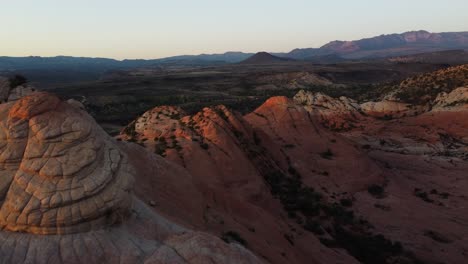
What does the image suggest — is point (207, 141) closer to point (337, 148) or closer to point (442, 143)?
point (337, 148)

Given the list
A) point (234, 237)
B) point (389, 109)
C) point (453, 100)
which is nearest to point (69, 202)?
point (234, 237)

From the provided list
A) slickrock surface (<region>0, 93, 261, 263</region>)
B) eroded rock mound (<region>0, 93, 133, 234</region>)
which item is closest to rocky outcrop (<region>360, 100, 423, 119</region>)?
slickrock surface (<region>0, 93, 261, 263</region>)

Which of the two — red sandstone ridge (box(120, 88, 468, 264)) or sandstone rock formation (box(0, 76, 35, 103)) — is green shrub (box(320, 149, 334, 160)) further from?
sandstone rock formation (box(0, 76, 35, 103))

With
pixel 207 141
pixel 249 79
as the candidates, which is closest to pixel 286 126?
pixel 207 141

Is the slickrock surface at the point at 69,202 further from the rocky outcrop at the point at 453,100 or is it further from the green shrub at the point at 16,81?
the rocky outcrop at the point at 453,100

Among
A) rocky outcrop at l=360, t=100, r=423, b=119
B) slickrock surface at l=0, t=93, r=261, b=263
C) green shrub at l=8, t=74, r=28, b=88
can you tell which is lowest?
rocky outcrop at l=360, t=100, r=423, b=119

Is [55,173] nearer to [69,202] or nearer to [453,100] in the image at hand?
[69,202]

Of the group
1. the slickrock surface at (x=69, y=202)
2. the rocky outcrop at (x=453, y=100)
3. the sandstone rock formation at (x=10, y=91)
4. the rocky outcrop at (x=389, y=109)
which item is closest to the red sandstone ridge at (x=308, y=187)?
the slickrock surface at (x=69, y=202)
